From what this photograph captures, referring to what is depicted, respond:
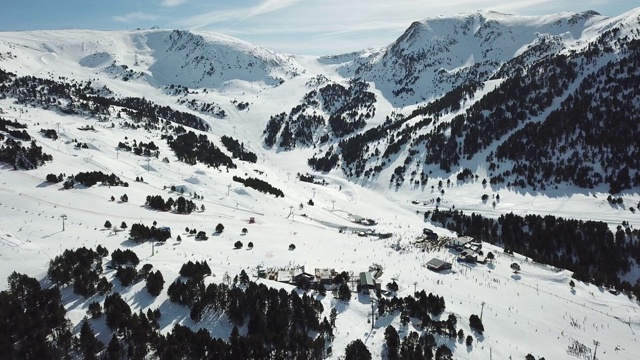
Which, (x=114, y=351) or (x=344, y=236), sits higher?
(x=114, y=351)

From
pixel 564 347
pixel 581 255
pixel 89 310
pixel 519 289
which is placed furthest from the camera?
pixel 581 255

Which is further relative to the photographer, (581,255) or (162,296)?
(581,255)

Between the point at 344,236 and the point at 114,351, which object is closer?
the point at 114,351

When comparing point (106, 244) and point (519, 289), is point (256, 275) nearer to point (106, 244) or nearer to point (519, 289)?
point (106, 244)

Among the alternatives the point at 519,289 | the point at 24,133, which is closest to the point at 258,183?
the point at 24,133

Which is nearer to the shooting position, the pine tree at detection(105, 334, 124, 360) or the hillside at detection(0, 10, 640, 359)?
the pine tree at detection(105, 334, 124, 360)

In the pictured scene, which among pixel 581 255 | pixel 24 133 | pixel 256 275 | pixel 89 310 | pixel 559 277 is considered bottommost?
pixel 581 255

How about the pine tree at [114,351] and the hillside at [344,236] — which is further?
the hillside at [344,236]

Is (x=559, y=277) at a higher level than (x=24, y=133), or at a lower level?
lower
